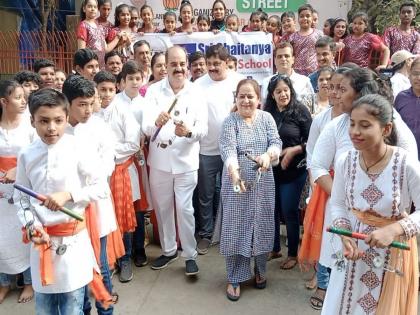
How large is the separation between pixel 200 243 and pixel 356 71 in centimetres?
238

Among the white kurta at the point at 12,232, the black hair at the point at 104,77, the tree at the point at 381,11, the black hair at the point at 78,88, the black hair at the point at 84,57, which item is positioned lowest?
the white kurta at the point at 12,232

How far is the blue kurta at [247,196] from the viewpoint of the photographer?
3369 millimetres

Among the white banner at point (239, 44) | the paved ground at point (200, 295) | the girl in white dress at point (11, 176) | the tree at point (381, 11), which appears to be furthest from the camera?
the tree at point (381, 11)

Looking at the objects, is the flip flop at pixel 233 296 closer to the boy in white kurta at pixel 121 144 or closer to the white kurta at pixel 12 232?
the boy in white kurta at pixel 121 144

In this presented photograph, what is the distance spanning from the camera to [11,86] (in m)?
3.21

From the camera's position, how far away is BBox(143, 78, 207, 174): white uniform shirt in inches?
144

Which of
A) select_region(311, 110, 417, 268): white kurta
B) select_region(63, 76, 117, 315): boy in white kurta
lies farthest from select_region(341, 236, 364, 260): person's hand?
select_region(63, 76, 117, 315): boy in white kurta

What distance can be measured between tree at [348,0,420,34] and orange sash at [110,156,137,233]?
20.8 ft

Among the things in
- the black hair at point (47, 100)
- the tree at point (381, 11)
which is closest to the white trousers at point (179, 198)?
the black hair at point (47, 100)

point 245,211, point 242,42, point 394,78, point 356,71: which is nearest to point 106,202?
point 245,211

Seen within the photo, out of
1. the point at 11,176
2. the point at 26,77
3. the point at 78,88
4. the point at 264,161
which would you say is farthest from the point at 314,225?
the point at 26,77

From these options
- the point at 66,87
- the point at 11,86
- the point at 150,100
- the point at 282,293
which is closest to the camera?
the point at 66,87

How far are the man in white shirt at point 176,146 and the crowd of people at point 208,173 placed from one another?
0.01 metres

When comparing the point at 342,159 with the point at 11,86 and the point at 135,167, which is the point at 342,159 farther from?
the point at 11,86
